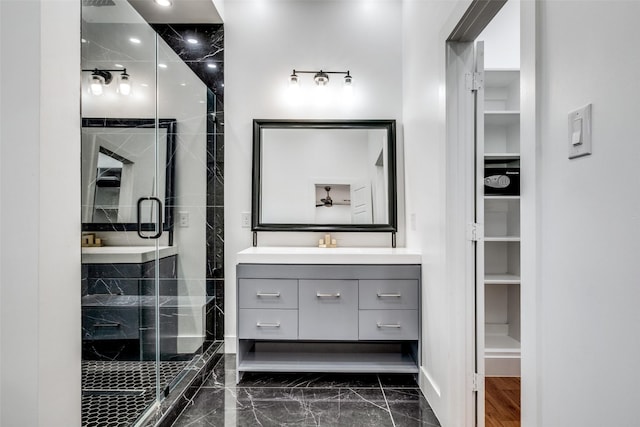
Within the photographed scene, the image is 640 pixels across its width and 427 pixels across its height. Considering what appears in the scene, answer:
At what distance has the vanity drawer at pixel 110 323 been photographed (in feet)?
4.60

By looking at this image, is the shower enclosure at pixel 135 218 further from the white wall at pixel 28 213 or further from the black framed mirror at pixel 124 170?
the white wall at pixel 28 213

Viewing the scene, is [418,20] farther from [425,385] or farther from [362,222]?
[425,385]

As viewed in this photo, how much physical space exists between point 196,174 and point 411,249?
5.42ft

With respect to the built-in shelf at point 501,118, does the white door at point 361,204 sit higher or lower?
lower

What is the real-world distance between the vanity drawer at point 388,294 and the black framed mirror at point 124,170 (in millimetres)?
1298

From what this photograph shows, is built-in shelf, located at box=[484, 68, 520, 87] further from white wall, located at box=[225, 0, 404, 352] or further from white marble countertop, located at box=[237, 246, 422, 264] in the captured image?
white marble countertop, located at box=[237, 246, 422, 264]

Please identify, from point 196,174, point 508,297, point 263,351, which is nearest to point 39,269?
point 196,174

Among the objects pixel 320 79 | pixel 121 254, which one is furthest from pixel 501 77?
pixel 121 254

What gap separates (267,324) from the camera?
2287 millimetres

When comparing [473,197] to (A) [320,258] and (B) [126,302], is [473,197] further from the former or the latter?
(B) [126,302]

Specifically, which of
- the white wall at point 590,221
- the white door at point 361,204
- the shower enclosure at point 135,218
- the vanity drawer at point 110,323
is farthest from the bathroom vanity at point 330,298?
the white wall at point 590,221

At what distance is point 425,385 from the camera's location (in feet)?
7.07

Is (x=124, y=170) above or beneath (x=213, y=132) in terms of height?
beneath

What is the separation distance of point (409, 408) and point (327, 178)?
5.44ft
